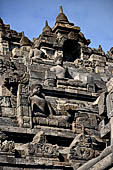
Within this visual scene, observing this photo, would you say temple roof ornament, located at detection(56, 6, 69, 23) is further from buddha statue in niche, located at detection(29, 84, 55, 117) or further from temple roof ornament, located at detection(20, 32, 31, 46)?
buddha statue in niche, located at detection(29, 84, 55, 117)

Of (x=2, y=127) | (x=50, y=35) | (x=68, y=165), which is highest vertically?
(x=50, y=35)

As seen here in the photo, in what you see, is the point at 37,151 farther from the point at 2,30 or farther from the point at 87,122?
the point at 2,30

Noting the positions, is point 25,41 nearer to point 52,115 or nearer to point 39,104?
point 39,104

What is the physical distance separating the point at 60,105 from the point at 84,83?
249 cm

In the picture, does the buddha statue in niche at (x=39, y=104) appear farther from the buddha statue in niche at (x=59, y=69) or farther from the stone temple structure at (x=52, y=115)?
the buddha statue in niche at (x=59, y=69)

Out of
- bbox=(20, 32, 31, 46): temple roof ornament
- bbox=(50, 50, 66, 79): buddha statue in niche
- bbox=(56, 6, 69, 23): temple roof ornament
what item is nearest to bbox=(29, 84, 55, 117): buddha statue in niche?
bbox=(50, 50, 66, 79): buddha statue in niche

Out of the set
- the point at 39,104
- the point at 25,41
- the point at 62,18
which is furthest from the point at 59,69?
the point at 62,18

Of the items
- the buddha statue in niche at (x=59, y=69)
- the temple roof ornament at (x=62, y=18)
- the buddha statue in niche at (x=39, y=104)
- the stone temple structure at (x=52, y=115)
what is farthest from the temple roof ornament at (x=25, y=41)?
the buddha statue in niche at (x=39, y=104)

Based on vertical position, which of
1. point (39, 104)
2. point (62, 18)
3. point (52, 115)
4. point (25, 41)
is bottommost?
point (52, 115)

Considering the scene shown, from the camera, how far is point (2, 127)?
24.3 meters

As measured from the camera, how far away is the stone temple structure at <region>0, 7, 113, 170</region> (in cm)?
2262

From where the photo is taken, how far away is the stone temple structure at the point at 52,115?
2262 centimetres

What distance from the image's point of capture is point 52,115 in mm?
26281

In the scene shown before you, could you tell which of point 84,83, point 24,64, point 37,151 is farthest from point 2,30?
point 37,151
